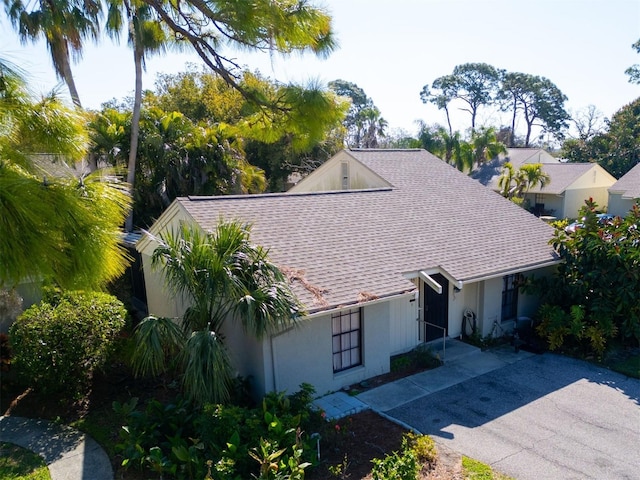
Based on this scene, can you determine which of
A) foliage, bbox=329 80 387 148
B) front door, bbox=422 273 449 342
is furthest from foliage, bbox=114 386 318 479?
foliage, bbox=329 80 387 148

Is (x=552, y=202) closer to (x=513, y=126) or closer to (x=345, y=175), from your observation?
(x=345, y=175)

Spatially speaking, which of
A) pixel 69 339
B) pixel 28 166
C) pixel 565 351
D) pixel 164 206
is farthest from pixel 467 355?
pixel 164 206

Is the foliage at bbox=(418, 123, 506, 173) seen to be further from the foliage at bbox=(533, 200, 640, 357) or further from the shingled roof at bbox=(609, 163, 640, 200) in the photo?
the foliage at bbox=(533, 200, 640, 357)

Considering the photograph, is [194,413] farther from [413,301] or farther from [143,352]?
[413,301]

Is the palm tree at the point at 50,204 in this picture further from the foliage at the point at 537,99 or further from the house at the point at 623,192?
the foliage at the point at 537,99

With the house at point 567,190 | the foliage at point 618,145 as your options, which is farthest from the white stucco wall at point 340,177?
the foliage at point 618,145

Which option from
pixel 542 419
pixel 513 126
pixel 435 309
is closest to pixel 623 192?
pixel 435 309
